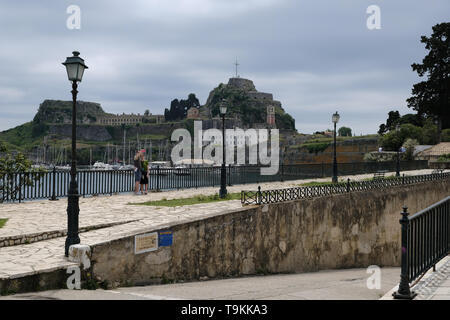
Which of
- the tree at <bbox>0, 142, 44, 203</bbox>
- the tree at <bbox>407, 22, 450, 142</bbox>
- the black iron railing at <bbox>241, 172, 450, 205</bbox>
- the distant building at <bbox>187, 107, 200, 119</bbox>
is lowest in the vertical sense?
the black iron railing at <bbox>241, 172, 450, 205</bbox>

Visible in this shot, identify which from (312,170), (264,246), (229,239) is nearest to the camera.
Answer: (229,239)

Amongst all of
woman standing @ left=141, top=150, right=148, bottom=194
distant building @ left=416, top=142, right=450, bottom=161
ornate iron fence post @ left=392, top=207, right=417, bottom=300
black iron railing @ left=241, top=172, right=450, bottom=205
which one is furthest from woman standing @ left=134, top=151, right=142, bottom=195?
distant building @ left=416, top=142, right=450, bottom=161

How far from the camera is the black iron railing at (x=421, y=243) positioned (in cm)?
557

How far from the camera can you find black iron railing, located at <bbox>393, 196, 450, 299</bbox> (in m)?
5.57

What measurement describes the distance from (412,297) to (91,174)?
1427cm

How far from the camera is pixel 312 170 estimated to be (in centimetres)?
2750

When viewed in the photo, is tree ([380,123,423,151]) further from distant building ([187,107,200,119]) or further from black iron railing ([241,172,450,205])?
distant building ([187,107,200,119])

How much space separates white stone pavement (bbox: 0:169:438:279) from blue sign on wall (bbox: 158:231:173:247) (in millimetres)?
194

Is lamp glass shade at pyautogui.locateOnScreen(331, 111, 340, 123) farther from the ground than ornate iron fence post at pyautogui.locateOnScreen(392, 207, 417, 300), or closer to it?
farther from the ground

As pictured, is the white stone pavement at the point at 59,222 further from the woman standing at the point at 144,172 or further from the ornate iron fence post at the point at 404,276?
the ornate iron fence post at the point at 404,276

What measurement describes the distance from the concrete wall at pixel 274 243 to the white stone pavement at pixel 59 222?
1.59 feet

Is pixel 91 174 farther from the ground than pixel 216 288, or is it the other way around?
pixel 91 174
